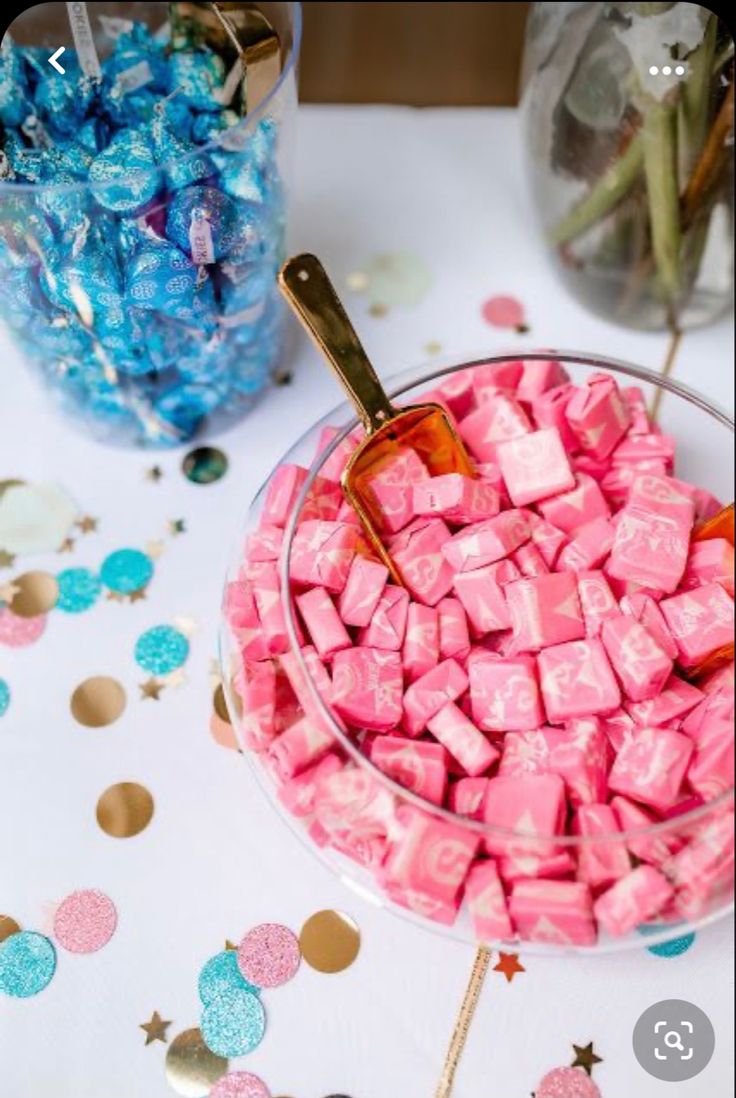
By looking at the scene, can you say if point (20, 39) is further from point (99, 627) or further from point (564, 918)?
point (564, 918)

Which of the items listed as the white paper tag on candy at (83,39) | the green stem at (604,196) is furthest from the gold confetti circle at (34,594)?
the green stem at (604,196)

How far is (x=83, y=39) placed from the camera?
0.75 metres

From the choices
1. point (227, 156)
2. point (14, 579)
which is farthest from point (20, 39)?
point (14, 579)

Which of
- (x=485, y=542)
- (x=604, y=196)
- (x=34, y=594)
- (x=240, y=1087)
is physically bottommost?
(x=240, y=1087)

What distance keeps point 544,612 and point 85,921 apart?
1.00ft

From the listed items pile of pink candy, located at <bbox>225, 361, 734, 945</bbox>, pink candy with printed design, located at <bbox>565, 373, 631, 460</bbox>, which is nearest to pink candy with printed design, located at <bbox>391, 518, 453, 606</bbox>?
pile of pink candy, located at <bbox>225, 361, 734, 945</bbox>

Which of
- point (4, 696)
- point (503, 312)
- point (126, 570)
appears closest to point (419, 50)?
point (503, 312)

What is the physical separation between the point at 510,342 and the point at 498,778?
0.37 meters

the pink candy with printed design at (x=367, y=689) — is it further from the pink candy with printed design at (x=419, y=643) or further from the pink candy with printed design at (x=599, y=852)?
the pink candy with printed design at (x=599, y=852)

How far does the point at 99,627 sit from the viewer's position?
0.74 meters

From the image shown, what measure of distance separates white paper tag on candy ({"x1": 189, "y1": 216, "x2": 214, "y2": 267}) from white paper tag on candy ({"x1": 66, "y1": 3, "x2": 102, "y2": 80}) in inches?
6.1

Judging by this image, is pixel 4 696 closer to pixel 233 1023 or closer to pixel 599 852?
pixel 233 1023

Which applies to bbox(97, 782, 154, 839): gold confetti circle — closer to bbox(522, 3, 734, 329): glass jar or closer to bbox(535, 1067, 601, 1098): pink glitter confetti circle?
bbox(535, 1067, 601, 1098): pink glitter confetti circle

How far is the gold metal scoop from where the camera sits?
0.64m
